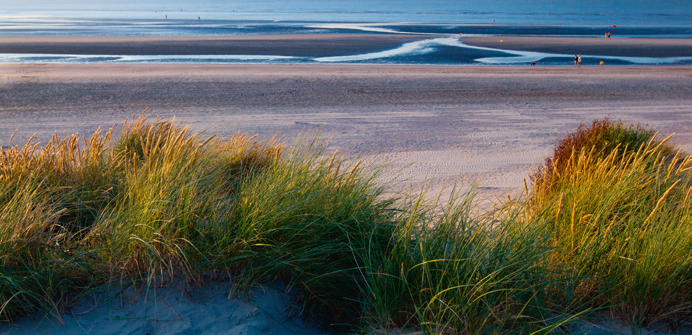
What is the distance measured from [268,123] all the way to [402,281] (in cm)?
792

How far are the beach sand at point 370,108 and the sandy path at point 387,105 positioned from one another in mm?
39

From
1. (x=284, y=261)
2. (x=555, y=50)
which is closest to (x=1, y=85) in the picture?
(x=284, y=261)

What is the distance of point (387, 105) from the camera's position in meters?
12.9

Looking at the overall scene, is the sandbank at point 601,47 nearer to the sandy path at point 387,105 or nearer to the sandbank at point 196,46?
the sandbank at point 196,46

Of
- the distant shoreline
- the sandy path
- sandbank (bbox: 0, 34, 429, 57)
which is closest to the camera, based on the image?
the sandy path

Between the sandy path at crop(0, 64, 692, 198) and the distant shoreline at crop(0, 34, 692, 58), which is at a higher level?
the distant shoreline at crop(0, 34, 692, 58)

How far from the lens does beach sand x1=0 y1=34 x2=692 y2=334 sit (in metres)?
7.13

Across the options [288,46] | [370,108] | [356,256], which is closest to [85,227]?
[356,256]

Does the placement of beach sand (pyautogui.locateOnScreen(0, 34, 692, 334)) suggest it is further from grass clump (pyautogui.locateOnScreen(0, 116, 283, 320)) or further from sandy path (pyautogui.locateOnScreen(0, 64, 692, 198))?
grass clump (pyautogui.locateOnScreen(0, 116, 283, 320))

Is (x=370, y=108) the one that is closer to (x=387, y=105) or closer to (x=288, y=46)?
(x=387, y=105)

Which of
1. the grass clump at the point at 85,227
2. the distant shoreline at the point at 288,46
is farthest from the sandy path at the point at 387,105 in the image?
the distant shoreline at the point at 288,46

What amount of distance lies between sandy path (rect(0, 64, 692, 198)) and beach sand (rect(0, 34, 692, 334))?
0.13ft

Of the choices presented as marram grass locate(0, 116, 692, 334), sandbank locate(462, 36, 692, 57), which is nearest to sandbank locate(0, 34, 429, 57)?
sandbank locate(462, 36, 692, 57)

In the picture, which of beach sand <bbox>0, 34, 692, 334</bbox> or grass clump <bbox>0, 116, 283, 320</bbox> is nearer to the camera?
grass clump <bbox>0, 116, 283, 320</bbox>
